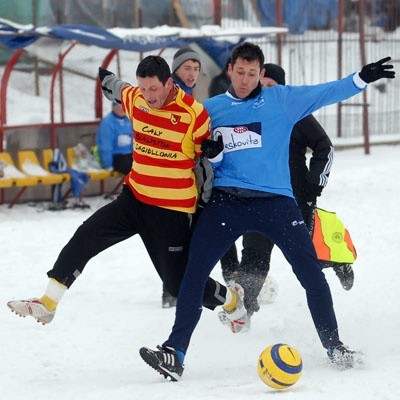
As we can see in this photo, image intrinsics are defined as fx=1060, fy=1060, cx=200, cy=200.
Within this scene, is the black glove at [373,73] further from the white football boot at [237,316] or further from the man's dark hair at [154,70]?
the white football boot at [237,316]

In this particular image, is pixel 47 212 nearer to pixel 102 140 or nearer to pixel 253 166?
pixel 102 140

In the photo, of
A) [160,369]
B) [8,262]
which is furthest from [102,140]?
Result: [160,369]

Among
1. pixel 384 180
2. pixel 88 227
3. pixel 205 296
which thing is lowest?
pixel 384 180

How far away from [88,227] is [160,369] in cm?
92

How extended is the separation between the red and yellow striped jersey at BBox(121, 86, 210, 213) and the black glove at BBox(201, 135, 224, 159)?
7 centimetres

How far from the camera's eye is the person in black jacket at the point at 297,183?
21.9ft

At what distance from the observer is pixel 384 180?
44.5 ft

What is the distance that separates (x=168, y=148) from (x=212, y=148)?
269 millimetres

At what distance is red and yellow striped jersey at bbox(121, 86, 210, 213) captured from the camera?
19.0 ft

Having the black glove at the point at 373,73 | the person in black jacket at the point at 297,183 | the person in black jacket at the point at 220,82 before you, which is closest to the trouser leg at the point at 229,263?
the person in black jacket at the point at 297,183

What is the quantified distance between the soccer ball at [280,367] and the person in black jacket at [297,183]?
1.58 metres

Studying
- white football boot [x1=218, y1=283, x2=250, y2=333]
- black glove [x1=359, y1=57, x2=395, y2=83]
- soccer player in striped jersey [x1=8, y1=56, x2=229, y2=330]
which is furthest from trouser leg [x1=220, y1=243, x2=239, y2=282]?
black glove [x1=359, y1=57, x2=395, y2=83]

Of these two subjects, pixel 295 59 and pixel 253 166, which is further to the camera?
pixel 295 59

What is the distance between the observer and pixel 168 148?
5.81 metres
